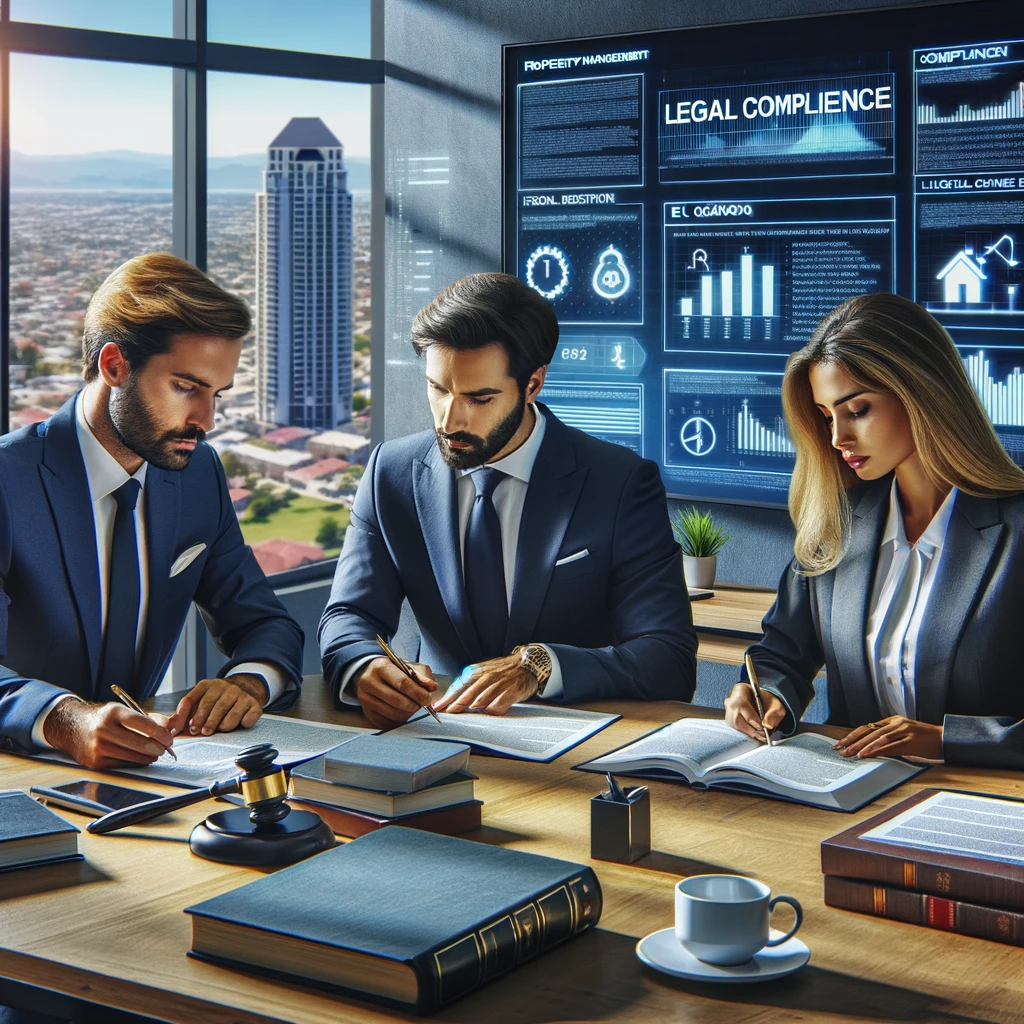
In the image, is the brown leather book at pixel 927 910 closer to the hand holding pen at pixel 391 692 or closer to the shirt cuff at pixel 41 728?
the hand holding pen at pixel 391 692

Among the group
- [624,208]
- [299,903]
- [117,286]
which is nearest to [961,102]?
[624,208]

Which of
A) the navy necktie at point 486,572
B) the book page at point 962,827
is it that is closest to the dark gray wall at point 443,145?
the navy necktie at point 486,572

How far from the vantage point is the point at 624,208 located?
4977 mm

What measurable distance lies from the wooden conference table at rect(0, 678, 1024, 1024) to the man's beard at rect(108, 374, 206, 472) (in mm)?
941

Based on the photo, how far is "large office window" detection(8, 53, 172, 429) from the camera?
4.41 m

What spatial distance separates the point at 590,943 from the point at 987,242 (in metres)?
3.33

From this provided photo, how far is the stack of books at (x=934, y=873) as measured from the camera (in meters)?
1.48

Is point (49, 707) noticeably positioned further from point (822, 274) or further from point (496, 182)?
point (496, 182)

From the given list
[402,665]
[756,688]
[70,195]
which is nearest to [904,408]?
[756,688]

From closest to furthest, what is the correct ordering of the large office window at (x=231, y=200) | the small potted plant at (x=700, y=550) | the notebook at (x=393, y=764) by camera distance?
the notebook at (x=393, y=764)
the large office window at (x=231, y=200)
the small potted plant at (x=700, y=550)

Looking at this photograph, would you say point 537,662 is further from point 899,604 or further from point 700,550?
point 700,550

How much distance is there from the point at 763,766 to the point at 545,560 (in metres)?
0.94

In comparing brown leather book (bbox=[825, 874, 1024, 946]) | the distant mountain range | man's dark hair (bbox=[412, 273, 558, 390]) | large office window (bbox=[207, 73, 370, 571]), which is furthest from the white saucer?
large office window (bbox=[207, 73, 370, 571])

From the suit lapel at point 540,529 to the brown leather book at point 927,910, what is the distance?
137cm
